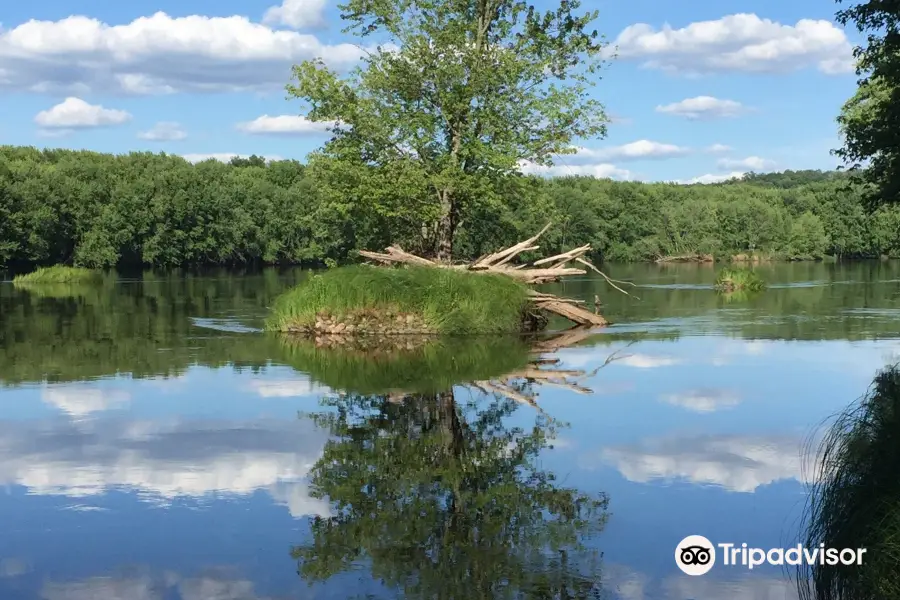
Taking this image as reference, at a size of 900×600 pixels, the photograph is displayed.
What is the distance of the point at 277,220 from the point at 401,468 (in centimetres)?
10317

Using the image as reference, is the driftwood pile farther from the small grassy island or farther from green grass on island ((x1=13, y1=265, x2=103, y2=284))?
green grass on island ((x1=13, y1=265, x2=103, y2=284))

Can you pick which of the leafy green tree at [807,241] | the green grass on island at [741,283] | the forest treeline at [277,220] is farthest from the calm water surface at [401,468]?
the leafy green tree at [807,241]

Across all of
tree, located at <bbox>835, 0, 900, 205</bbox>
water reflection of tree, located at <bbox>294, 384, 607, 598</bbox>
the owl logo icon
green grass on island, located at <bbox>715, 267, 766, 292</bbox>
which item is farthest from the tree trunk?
the owl logo icon

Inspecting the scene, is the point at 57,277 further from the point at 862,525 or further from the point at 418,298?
the point at 862,525

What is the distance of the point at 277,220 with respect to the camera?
112375 millimetres

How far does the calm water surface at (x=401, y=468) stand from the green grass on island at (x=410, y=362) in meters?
0.12

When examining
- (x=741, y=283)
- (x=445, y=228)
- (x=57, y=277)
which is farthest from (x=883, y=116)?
(x=57, y=277)

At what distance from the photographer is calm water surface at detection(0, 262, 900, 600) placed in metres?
8.05

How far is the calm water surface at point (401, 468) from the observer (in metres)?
8.05

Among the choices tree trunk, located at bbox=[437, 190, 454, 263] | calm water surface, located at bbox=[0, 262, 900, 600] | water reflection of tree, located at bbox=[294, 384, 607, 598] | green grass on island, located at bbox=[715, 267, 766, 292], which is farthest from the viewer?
green grass on island, located at bbox=[715, 267, 766, 292]

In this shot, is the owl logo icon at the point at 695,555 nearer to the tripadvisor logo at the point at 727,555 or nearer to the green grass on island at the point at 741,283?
the tripadvisor logo at the point at 727,555

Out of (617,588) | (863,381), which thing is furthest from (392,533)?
(863,381)

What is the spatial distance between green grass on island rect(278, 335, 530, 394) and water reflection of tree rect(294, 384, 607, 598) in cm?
381

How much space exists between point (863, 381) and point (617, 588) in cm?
1240
